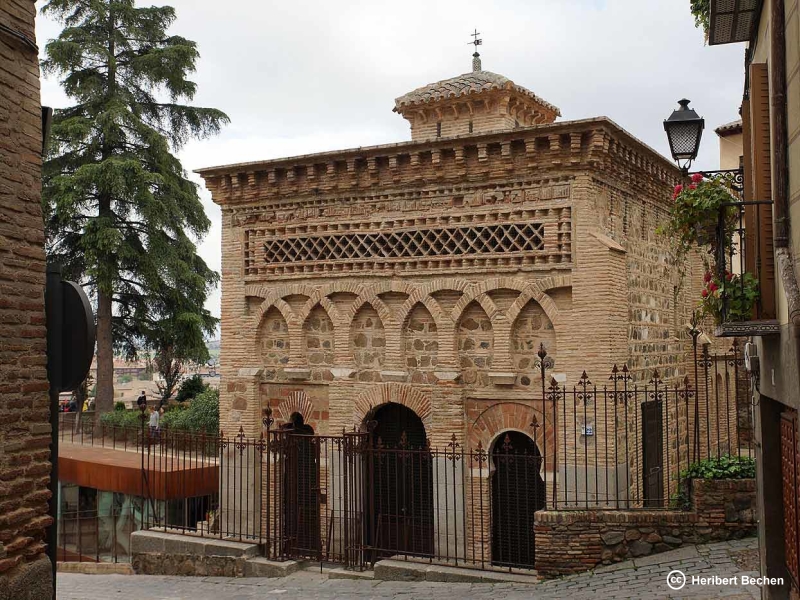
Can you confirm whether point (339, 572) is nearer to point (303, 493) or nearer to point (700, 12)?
point (303, 493)

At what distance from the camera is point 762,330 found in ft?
18.7

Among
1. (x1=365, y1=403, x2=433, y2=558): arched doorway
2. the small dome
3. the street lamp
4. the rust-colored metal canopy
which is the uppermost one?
the small dome

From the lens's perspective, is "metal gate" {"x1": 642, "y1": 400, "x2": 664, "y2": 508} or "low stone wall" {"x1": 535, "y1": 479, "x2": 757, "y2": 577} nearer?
"low stone wall" {"x1": 535, "y1": 479, "x2": 757, "y2": 577}

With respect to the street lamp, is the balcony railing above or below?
below

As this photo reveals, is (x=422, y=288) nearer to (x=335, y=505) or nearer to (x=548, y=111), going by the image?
(x=335, y=505)

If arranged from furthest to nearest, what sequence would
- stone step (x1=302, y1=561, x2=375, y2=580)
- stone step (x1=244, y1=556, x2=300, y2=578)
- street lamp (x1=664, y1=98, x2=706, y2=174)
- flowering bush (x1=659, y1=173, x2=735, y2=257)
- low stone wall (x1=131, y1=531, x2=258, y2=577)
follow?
low stone wall (x1=131, y1=531, x2=258, y2=577) → stone step (x1=244, y1=556, x2=300, y2=578) → stone step (x1=302, y1=561, x2=375, y2=580) → street lamp (x1=664, y1=98, x2=706, y2=174) → flowering bush (x1=659, y1=173, x2=735, y2=257)

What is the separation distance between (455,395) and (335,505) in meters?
2.86

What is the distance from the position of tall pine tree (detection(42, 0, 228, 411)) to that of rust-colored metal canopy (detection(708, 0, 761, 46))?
1936cm

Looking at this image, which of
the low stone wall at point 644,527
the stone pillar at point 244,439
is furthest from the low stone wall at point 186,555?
the low stone wall at point 644,527

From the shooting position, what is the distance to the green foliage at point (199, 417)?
23.7 m

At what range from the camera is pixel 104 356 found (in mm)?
25500

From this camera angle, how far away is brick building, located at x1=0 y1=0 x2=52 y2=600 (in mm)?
4598

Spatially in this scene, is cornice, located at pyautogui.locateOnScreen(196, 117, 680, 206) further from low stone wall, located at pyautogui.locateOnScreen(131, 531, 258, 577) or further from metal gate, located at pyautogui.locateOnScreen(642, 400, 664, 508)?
low stone wall, located at pyautogui.locateOnScreen(131, 531, 258, 577)

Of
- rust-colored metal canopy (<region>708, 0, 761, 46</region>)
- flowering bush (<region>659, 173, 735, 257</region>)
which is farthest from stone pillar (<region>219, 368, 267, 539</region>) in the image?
Answer: rust-colored metal canopy (<region>708, 0, 761, 46</region>)
